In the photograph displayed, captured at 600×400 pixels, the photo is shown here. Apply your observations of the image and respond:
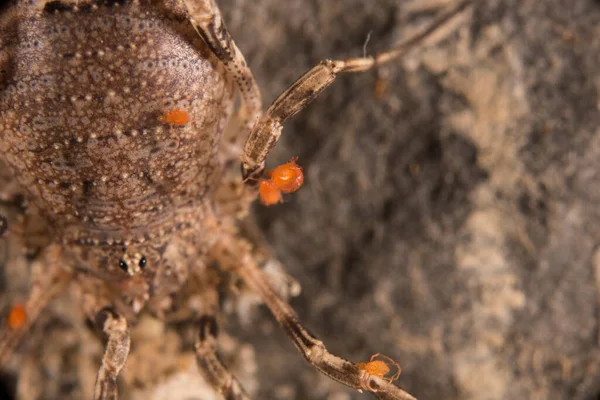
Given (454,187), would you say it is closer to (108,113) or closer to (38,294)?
(108,113)

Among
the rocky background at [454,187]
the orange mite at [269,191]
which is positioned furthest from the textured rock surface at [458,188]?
the orange mite at [269,191]

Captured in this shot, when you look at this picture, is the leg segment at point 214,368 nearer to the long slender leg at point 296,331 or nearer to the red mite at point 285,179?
the long slender leg at point 296,331

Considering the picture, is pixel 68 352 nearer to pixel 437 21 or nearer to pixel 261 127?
pixel 261 127

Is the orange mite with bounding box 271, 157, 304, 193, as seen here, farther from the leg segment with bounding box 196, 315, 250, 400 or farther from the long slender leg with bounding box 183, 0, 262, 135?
the leg segment with bounding box 196, 315, 250, 400

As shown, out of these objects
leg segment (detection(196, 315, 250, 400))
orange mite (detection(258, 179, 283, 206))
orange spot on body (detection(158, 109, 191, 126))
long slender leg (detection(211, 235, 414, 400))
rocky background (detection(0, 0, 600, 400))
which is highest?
rocky background (detection(0, 0, 600, 400))

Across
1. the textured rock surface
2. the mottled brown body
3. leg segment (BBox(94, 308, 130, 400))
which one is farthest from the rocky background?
the mottled brown body

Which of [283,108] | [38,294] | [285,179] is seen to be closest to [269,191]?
[285,179]

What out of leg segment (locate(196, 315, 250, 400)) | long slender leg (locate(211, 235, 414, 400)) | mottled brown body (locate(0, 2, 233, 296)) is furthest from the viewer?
leg segment (locate(196, 315, 250, 400))
